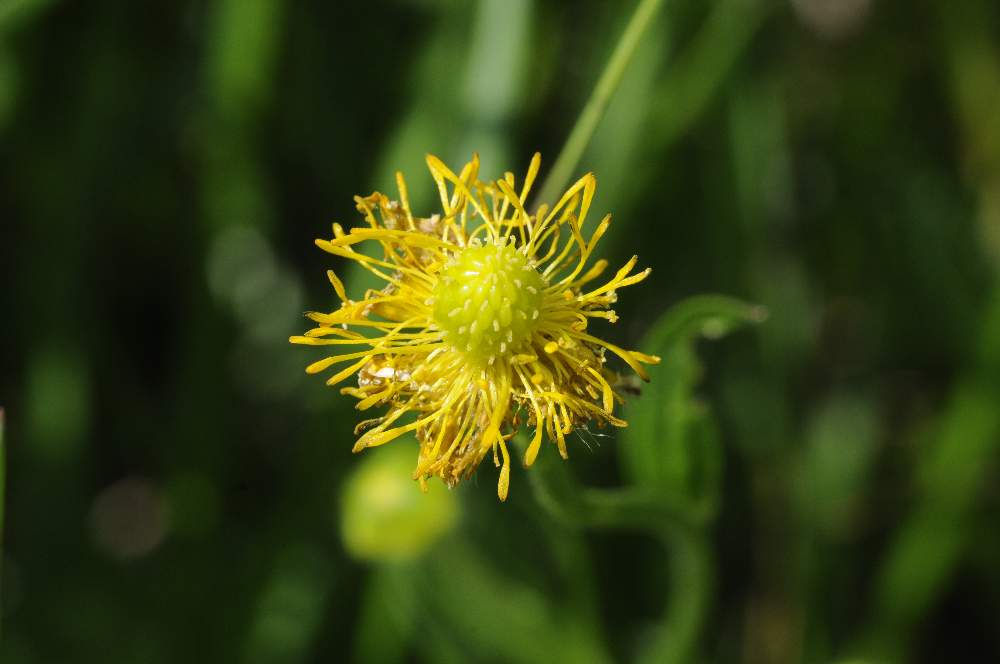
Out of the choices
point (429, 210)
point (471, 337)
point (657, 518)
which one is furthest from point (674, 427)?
point (429, 210)

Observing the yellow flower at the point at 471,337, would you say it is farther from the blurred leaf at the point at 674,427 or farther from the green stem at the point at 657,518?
the blurred leaf at the point at 674,427

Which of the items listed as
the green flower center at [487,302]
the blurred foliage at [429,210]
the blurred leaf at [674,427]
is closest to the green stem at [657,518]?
the blurred leaf at [674,427]

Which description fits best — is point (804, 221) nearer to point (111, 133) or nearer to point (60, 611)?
point (111, 133)

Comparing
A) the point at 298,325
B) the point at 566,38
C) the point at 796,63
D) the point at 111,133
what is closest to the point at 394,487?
the point at 298,325

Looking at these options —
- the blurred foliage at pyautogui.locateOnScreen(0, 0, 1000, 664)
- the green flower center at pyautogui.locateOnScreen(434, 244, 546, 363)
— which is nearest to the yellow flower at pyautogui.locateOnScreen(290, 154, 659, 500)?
the green flower center at pyautogui.locateOnScreen(434, 244, 546, 363)

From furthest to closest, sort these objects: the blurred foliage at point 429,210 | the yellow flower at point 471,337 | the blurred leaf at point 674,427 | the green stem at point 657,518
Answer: the blurred foliage at point 429,210, the blurred leaf at point 674,427, the green stem at point 657,518, the yellow flower at point 471,337

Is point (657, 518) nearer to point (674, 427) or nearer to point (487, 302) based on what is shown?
point (674, 427)
